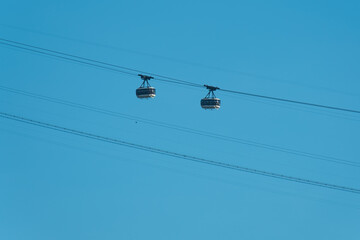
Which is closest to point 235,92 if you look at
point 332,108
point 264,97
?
point 264,97

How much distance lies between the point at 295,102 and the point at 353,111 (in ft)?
16.5

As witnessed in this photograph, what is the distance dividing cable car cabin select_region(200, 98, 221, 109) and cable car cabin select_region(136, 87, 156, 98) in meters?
4.52

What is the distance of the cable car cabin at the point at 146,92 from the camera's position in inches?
3765

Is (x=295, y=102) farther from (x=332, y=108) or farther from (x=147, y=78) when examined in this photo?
(x=147, y=78)

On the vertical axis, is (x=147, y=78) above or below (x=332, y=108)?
above

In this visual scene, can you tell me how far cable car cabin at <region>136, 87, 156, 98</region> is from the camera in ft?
314

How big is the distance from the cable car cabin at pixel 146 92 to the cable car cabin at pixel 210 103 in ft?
14.8

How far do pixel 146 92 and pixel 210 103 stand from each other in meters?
5.86

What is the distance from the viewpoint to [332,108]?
87500 mm

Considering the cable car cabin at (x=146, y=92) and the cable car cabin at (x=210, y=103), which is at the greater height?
Answer: the cable car cabin at (x=146, y=92)

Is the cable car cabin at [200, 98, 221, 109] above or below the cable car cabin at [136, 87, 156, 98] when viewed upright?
below

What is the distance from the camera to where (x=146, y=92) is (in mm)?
95812

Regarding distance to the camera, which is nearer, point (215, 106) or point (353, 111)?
point (353, 111)

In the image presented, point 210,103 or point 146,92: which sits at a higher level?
point 146,92
